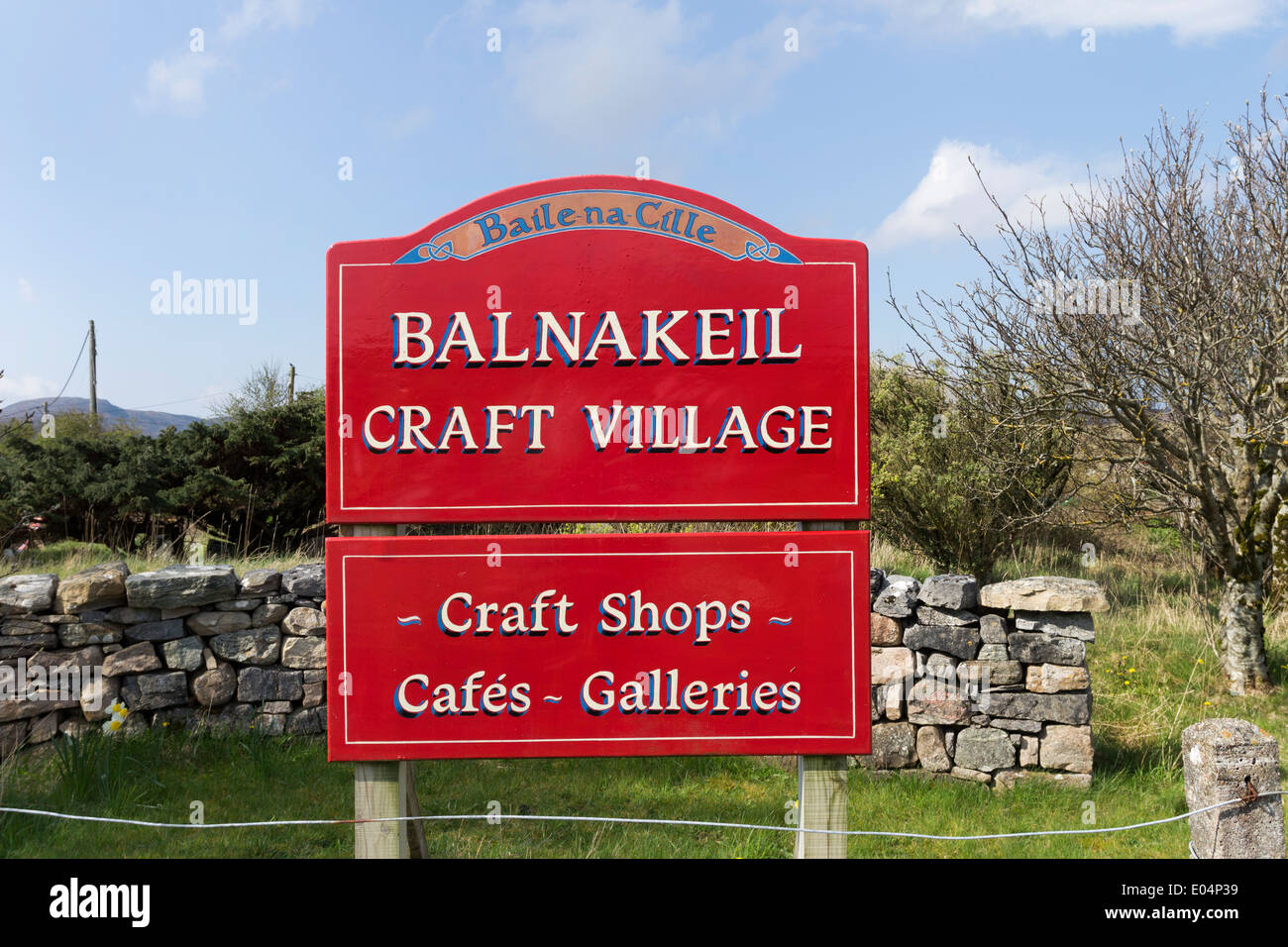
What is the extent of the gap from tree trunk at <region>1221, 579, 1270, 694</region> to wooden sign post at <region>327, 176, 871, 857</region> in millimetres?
5967

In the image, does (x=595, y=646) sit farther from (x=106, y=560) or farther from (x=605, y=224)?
(x=106, y=560)

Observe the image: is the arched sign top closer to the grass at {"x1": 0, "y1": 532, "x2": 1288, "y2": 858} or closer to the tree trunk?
the grass at {"x1": 0, "y1": 532, "x2": 1288, "y2": 858}

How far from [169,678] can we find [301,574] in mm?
1130

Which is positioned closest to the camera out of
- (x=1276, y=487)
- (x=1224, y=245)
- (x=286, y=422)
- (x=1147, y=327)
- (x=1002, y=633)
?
(x=1002, y=633)

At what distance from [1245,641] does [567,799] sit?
6.32 m

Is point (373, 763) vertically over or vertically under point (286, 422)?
under

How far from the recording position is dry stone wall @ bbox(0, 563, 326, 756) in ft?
17.9

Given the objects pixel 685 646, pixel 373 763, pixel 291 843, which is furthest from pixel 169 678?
pixel 685 646

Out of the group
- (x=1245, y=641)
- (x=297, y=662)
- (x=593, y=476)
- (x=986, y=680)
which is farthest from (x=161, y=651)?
(x=1245, y=641)

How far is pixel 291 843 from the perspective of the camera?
14.5 ft

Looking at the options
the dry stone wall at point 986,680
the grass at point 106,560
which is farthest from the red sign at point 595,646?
the grass at point 106,560

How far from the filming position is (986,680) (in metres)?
5.48

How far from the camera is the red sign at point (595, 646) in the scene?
3227mm

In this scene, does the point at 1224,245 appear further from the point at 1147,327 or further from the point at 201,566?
the point at 201,566
